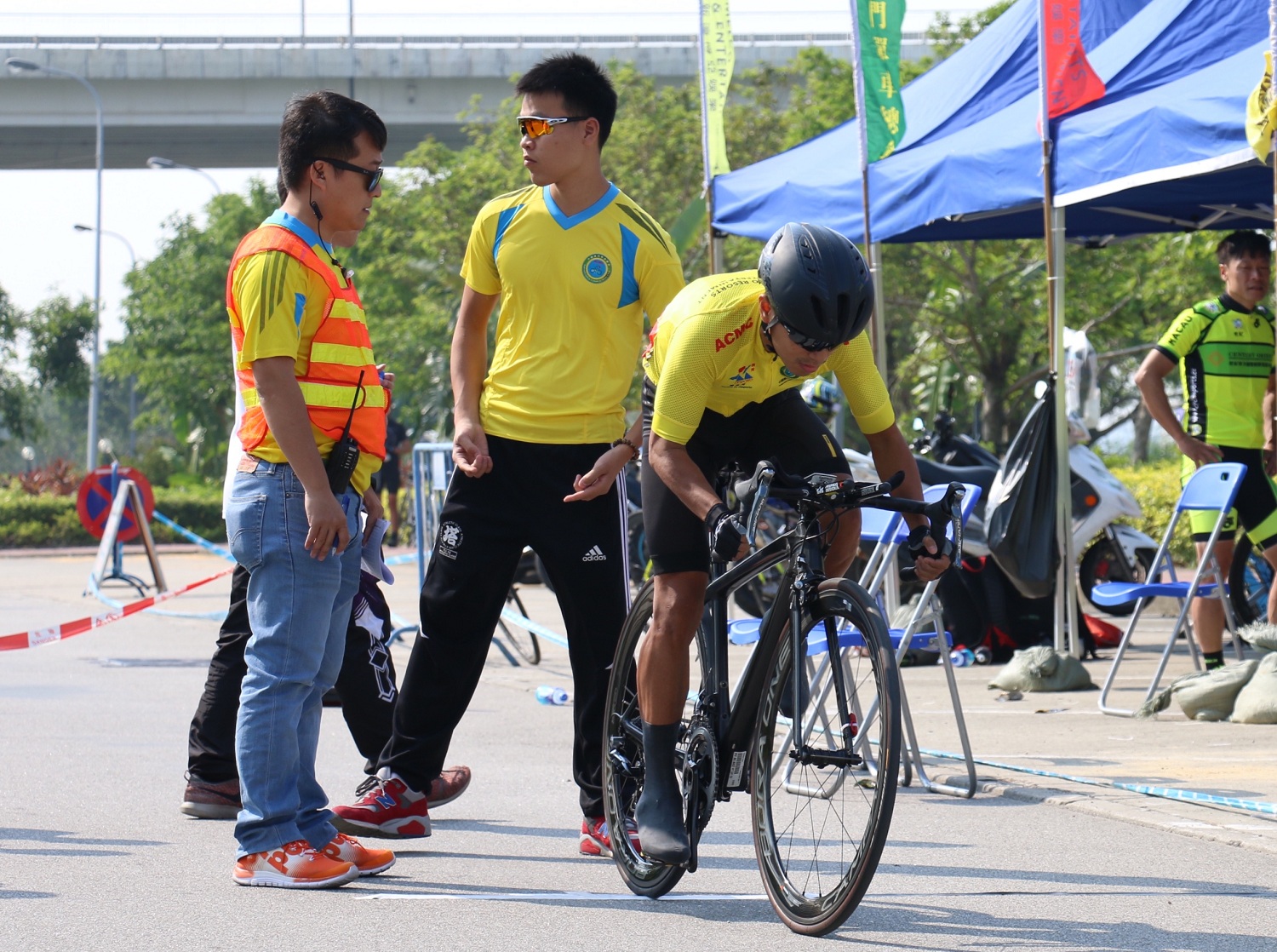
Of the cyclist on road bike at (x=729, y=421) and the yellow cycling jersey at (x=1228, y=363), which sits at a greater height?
the yellow cycling jersey at (x=1228, y=363)

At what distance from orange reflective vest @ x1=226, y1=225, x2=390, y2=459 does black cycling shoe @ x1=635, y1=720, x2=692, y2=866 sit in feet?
3.55

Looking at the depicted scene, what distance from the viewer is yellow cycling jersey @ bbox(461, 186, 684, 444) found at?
5090 millimetres

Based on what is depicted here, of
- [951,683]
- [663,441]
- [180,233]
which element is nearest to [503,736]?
[951,683]

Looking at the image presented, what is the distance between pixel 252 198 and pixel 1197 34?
51.4m

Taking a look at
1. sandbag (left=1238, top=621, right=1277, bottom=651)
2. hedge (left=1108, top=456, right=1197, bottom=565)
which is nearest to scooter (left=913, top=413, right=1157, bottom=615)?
sandbag (left=1238, top=621, right=1277, bottom=651)

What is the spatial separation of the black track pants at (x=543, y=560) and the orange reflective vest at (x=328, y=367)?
1.38 feet

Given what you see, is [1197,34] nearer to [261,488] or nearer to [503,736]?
[503,736]

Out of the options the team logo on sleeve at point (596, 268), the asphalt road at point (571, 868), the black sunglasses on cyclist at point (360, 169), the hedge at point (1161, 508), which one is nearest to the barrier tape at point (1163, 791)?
the asphalt road at point (571, 868)

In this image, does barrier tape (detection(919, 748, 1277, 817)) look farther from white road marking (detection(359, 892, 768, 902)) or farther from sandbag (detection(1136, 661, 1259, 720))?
white road marking (detection(359, 892, 768, 902))

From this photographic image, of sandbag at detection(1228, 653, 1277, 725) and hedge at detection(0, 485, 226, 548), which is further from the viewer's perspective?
hedge at detection(0, 485, 226, 548)

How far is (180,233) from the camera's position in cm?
5753

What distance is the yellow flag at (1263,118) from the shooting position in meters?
7.43

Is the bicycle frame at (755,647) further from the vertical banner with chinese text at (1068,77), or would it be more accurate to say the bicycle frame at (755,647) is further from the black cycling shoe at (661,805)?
the vertical banner with chinese text at (1068,77)

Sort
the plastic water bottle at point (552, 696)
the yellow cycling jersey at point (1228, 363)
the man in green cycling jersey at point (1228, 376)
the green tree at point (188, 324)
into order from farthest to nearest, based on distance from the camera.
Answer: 1. the green tree at point (188, 324)
2. the yellow cycling jersey at point (1228, 363)
3. the man in green cycling jersey at point (1228, 376)
4. the plastic water bottle at point (552, 696)
